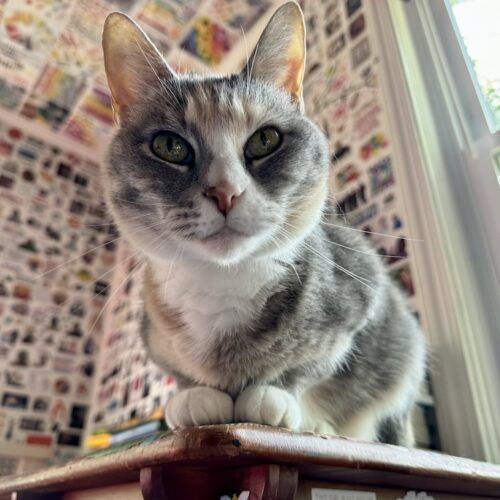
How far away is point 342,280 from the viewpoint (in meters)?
0.77

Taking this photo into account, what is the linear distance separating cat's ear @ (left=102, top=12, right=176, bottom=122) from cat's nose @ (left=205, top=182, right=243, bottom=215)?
30cm

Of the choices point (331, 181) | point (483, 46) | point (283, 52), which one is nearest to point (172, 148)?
point (283, 52)

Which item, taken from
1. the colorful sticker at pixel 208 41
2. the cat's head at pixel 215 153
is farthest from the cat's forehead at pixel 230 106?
the colorful sticker at pixel 208 41

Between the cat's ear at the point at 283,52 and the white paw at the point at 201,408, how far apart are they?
53cm

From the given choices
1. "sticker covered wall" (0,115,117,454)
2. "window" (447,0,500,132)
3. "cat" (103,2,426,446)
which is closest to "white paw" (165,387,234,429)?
"cat" (103,2,426,446)

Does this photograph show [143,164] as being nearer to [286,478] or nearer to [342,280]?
[342,280]

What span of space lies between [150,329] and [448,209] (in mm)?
717

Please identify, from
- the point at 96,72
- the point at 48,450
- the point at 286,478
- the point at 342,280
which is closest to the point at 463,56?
the point at 342,280

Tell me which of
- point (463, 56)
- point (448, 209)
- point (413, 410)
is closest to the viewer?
point (413, 410)

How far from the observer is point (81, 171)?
9.07ft

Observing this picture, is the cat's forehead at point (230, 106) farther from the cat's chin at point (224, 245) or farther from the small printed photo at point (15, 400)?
the small printed photo at point (15, 400)

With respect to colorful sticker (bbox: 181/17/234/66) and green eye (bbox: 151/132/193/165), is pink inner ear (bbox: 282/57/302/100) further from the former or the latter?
colorful sticker (bbox: 181/17/234/66)

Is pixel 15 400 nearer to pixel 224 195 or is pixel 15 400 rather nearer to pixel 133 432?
pixel 133 432

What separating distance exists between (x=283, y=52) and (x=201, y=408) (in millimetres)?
605
